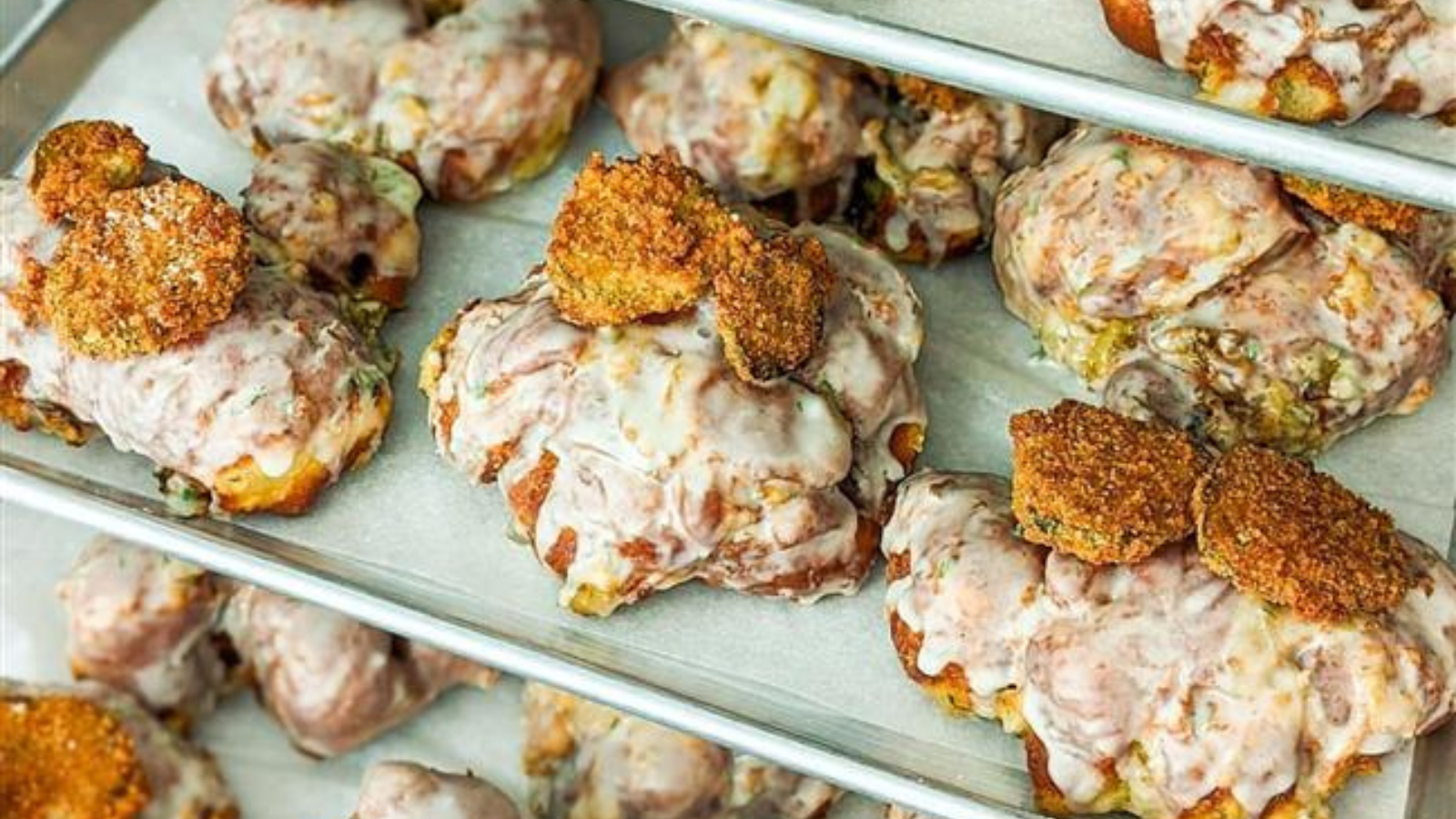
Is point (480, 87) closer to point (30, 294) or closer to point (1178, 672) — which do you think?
point (30, 294)

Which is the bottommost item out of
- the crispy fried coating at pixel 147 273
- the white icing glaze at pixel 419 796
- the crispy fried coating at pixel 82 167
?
the white icing glaze at pixel 419 796

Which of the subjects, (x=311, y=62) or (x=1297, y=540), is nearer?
(x=1297, y=540)

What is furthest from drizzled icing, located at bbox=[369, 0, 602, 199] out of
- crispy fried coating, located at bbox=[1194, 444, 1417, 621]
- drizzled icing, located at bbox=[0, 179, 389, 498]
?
crispy fried coating, located at bbox=[1194, 444, 1417, 621]

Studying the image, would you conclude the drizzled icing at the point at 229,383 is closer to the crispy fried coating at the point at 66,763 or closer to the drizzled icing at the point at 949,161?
the crispy fried coating at the point at 66,763

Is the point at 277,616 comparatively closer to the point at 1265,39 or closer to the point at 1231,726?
the point at 1231,726

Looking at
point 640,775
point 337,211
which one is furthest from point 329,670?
point 337,211

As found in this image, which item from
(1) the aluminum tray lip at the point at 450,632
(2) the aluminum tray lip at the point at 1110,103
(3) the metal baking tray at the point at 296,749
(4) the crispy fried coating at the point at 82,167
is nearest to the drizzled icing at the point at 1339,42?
(2) the aluminum tray lip at the point at 1110,103

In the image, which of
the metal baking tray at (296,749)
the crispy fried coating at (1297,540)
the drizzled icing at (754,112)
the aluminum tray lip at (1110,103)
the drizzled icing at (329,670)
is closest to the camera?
the aluminum tray lip at (1110,103)
